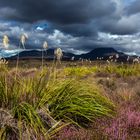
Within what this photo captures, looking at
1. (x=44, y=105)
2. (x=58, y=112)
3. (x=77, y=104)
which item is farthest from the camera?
(x=77, y=104)

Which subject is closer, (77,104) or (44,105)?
(44,105)

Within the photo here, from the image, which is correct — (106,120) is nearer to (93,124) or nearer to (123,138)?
(93,124)

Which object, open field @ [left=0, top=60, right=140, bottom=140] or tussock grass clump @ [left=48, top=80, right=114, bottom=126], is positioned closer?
open field @ [left=0, top=60, right=140, bottom=140]

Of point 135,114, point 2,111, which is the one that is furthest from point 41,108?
point 135,114

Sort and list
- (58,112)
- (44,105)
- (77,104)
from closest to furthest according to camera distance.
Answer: (44,105) → (58,112) → (77,104)

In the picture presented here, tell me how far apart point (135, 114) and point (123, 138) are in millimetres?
1878

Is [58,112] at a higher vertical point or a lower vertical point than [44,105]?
lower

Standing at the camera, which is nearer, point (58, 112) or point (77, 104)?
point (58, 112)

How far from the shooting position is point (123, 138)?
7871mm

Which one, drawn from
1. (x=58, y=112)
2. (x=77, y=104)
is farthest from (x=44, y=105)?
(x=77, y=104)

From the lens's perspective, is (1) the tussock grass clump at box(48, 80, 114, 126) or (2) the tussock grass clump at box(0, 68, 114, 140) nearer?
(2) the tussock grass clump at box(0, 68, 114, 140)

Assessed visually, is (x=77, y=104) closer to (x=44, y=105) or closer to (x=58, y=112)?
(x=58, y=112)

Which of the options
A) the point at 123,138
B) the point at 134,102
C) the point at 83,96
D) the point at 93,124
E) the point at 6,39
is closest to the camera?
the point at 123,138

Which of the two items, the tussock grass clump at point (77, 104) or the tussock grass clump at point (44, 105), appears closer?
the tussock grass clump at point (44, 105)
